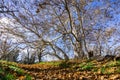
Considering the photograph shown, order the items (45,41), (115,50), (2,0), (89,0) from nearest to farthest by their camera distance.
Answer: (2,0), (89,0), (45,41), (115,50)

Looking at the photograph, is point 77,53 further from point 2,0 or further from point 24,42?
point 2,0

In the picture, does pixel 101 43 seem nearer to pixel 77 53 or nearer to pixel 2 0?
pixel 77 53

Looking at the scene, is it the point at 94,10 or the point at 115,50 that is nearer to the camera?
the point at 94,10

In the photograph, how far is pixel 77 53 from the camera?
22.8 metres

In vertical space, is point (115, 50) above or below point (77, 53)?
above

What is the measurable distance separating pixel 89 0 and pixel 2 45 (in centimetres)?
2292

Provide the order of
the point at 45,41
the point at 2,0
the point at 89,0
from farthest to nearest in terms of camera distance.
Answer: the point at 45,41
the point at 89,0
the point at 2,0

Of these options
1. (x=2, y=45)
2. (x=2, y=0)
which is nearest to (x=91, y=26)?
(x=2, y=0)

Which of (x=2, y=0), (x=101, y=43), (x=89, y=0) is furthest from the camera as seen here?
(x=101, y=43)

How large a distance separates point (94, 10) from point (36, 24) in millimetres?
4924

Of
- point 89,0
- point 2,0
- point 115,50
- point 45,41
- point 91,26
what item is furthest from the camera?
point 115,50

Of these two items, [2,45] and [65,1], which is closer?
[65,1]

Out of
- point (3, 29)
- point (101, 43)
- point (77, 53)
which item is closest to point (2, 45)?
point (101, 43)

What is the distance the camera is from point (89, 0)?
2158 cm
